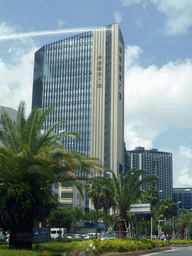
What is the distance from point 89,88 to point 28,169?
127m

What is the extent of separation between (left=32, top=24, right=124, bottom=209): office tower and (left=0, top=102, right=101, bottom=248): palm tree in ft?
358

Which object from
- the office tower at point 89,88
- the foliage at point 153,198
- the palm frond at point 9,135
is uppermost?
the office tower at point 89,88

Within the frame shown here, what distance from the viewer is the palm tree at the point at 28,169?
18984mm

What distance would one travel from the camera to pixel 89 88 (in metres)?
144

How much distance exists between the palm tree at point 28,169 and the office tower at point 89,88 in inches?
4292

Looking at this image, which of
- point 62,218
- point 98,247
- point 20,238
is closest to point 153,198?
point 62,218

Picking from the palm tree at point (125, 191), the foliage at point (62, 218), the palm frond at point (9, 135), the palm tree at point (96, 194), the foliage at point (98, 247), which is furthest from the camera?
the palm tree at point (96, 194)

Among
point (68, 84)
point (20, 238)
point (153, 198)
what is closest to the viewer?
point (20, 238)

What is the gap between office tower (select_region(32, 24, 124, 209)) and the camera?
13625 cm

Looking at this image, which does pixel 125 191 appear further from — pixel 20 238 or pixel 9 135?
pixel 9 135

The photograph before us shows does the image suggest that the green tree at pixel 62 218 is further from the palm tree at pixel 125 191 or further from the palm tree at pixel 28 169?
the palm tree at pixel 28 169

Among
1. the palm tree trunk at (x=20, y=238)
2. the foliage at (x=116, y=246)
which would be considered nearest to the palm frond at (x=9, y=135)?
the palm tree trunk at (x=20, y=238)

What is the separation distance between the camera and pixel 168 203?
76812 mm

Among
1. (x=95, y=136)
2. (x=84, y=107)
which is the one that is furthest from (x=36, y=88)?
(x=95, y=136)
